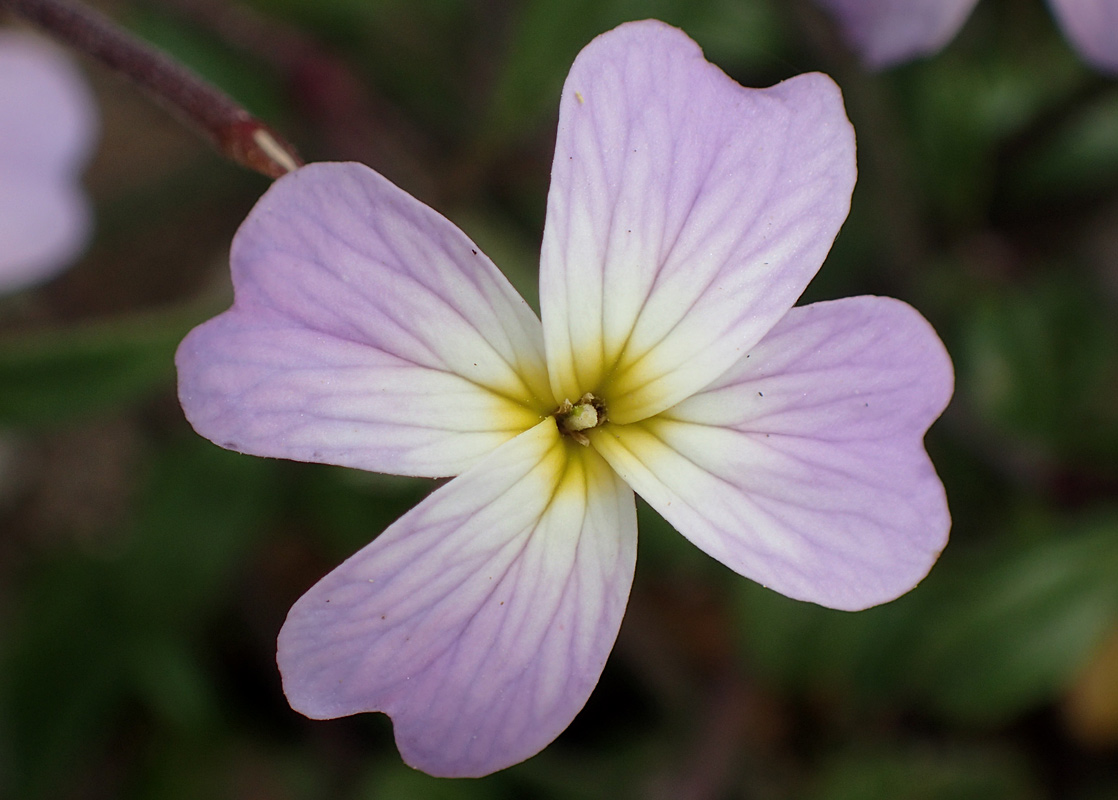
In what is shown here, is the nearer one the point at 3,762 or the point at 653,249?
the point at 653,249

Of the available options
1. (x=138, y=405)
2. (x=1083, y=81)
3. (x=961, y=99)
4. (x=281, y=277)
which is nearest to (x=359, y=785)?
(x=138, y=405)

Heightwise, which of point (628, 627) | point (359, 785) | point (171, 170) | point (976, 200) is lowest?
point (359, 785)

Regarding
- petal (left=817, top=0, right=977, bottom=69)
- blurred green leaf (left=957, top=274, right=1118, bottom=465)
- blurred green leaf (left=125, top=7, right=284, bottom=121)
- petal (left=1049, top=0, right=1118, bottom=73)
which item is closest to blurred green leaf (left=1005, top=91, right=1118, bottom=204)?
blurred green leaf (left=957, top=274, right=1118, bottom=465)

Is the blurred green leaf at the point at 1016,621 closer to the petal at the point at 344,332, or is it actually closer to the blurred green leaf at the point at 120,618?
the blurred green leaf at the point at 120,618

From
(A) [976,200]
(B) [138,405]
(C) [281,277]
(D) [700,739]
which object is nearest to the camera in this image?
(C) [281,277]

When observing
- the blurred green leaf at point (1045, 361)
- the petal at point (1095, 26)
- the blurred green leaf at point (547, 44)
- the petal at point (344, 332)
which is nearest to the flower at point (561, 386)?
the petal at point (344, 332)

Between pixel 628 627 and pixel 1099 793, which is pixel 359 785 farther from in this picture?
pixel 1099 793

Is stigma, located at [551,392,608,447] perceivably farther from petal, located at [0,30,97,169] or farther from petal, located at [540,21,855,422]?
petal, located at [0,30,97,169]
